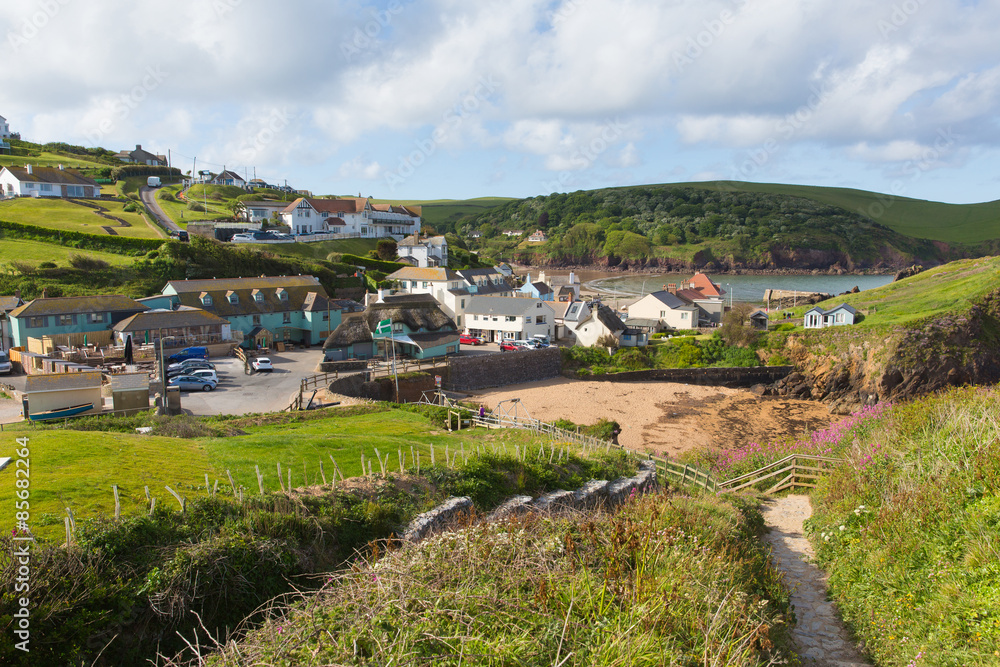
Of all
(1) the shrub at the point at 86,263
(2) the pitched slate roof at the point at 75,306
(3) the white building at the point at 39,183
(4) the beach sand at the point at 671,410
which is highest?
(3) the white building at the point at 39,183

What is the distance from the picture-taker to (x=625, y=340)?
149ft

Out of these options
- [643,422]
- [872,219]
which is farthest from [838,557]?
[872,219]

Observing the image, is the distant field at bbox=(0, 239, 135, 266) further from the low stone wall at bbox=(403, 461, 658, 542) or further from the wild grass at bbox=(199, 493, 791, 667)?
the wild grass at bbox=(199, 493, 791, 667)

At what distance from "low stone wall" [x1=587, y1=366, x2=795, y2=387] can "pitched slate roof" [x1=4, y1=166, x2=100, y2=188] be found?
235 ft

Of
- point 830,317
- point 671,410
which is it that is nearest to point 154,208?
point 671,410

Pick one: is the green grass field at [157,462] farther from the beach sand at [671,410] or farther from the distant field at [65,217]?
the distant field at [65,217]

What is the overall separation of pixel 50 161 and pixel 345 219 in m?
46.8

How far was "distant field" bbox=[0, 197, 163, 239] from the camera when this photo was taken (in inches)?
2270

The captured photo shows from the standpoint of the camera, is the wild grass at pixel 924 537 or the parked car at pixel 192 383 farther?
the parked car at pixel 192 383

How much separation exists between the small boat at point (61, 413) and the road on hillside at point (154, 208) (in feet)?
169

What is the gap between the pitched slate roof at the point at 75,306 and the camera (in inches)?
1318

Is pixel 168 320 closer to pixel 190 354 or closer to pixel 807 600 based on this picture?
pixel 190 354

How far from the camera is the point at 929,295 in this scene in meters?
47.7

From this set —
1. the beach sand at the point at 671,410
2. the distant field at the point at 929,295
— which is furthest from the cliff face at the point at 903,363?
the beach sand at the point at 671,410
